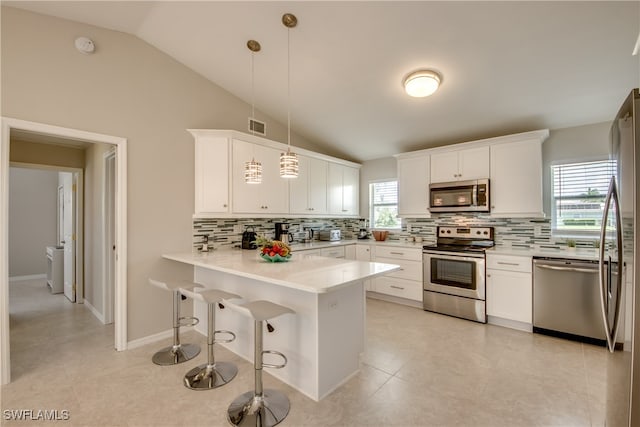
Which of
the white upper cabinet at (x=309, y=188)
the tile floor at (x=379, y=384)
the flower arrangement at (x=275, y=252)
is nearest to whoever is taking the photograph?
the tile floor at (x=379, y=384)

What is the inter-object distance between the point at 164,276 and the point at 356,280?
2465 mm

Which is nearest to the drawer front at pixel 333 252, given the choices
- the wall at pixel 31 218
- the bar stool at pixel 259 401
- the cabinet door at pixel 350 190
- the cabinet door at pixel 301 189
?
the cabinet door at pixel 301 189

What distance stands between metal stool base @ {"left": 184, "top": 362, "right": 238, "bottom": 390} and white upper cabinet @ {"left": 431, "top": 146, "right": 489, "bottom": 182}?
3643 mm

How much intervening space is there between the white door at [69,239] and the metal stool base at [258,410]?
4131 mm

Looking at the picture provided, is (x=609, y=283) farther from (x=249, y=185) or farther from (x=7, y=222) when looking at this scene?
(x=7, y=222)

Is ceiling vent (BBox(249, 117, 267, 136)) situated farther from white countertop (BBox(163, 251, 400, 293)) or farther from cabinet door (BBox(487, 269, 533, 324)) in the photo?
cabinet door (BBox(487, 269, 533, 324))

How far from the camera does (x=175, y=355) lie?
9.03 ft

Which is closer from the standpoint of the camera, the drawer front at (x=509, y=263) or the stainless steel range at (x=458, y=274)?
the drawer front at (x=509, y=263)

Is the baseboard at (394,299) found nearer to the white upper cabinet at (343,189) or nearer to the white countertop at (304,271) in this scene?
the white upper cabinet at (343,189)

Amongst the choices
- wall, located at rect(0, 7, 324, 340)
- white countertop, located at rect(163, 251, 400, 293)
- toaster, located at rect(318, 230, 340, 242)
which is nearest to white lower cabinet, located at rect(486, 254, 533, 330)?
white countertop, located at rect(163, 251, 400, 293)

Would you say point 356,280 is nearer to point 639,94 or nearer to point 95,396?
point 639,94

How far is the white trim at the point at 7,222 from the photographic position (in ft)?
7.65

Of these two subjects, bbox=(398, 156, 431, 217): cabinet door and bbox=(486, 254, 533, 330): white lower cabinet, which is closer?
bbox=(486, 254, 533, 330): white lower cabinet

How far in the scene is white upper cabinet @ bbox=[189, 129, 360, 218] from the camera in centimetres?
345
